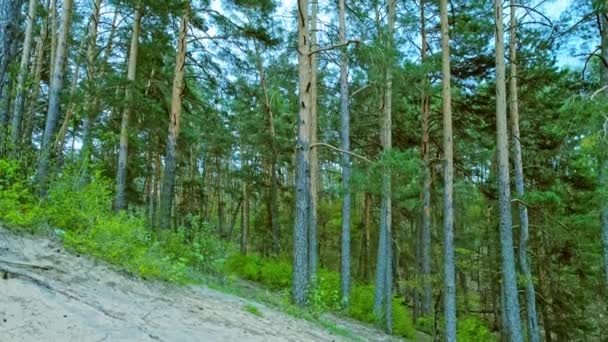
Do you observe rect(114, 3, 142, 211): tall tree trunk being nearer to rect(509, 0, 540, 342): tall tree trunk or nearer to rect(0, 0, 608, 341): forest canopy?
rect(0, 0, 608, 341): forest canopy

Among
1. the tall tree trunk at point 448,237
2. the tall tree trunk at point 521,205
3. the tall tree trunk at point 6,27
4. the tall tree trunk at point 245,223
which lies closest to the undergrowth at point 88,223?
the tall tree trunk at point 6,27

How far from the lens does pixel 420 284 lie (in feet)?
43.0

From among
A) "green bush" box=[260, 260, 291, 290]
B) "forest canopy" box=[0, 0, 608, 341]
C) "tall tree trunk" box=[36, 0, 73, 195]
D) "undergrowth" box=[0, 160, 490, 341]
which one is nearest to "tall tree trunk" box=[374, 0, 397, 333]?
"forest canopy" box=[0, 0, 608, 341]

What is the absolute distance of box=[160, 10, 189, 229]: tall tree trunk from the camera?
36.5 feet

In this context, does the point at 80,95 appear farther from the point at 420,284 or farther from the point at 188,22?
the point at 420,284

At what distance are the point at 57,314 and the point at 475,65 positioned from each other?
41.4ft

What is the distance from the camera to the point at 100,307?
3.39 m

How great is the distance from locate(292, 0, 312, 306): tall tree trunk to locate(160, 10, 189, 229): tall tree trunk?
439 cm

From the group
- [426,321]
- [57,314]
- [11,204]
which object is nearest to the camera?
[57,314]

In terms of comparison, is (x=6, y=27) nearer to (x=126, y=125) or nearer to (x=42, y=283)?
(x=42, y=283)

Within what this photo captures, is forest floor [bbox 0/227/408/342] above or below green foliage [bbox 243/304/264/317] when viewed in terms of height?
above

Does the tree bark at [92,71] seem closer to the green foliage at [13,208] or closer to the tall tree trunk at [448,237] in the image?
the green foliage at [13,208]

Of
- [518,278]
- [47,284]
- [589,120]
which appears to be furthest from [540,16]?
[47,284]

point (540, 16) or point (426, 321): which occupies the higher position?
point (540, 16)
